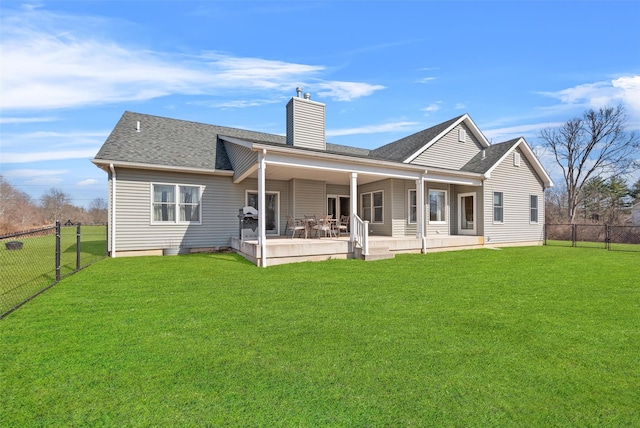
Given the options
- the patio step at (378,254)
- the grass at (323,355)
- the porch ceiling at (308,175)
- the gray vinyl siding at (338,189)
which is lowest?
the grass at (323,355)

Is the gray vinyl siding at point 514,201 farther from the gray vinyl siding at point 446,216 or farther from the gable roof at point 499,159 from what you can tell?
the gray vinyl siding at point 446,216

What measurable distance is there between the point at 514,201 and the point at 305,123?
34.3 ft

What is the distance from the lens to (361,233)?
9.55 m

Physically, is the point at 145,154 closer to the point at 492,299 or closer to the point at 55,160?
the point at 492,299

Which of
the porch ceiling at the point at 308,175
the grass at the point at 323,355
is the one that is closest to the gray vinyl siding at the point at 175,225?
the porch ceiling at the point at 308,175

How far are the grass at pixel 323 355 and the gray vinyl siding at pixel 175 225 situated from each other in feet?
15.4

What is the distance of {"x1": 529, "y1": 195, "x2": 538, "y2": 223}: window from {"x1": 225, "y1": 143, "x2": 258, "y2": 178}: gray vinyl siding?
45.2 ft

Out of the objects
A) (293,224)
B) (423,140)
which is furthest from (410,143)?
(293,224)

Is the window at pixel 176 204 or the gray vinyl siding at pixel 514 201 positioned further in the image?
the gray vinyl siding at pixel 514 201

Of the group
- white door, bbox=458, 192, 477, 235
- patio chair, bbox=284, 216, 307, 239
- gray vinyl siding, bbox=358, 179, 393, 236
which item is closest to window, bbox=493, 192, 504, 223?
white door, bbox=458, 192, 477, 235

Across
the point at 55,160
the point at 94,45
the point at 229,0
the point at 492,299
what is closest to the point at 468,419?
the point at 492,299

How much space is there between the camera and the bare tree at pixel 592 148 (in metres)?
26.9

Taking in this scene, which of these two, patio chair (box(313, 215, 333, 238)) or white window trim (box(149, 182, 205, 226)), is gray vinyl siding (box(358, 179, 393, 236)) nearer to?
→ patio chair (box(313, 215, 333, 238))

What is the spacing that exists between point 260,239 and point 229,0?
6.24 meters
